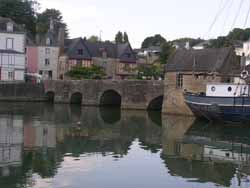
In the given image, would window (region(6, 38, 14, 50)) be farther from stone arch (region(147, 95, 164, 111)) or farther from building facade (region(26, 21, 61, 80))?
stone arch (region(147, 95, 164, 111))

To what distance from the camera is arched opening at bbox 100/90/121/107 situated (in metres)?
53.9

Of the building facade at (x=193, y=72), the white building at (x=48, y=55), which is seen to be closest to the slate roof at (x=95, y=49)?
the white building at (x=48, y=55)

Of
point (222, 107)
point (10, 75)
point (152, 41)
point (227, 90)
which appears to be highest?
point (152, 41)

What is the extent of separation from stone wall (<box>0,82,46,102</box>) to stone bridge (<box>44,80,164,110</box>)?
959 millimetres

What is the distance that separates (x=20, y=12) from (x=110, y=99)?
3497 cm

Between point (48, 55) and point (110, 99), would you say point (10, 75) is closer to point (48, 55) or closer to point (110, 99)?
point (48, 55)

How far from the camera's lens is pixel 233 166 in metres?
19.6

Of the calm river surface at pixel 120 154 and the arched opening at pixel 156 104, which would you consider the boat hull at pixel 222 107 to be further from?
the arched opening at pixel 156 104

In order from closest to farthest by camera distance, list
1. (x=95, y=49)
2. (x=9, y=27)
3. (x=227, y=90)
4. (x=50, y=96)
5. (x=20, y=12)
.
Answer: (x=227, y=90) < (x=50, y=96) < (x=9, y=27) < (x=95, y=49) < (x=20, y=12)

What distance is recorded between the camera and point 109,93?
5478cm

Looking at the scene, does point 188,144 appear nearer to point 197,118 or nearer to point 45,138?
point 45,138

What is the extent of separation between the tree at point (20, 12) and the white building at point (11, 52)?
17.0m

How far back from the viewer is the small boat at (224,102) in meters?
34.9

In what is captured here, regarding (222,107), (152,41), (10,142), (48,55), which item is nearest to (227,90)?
(222,107)
